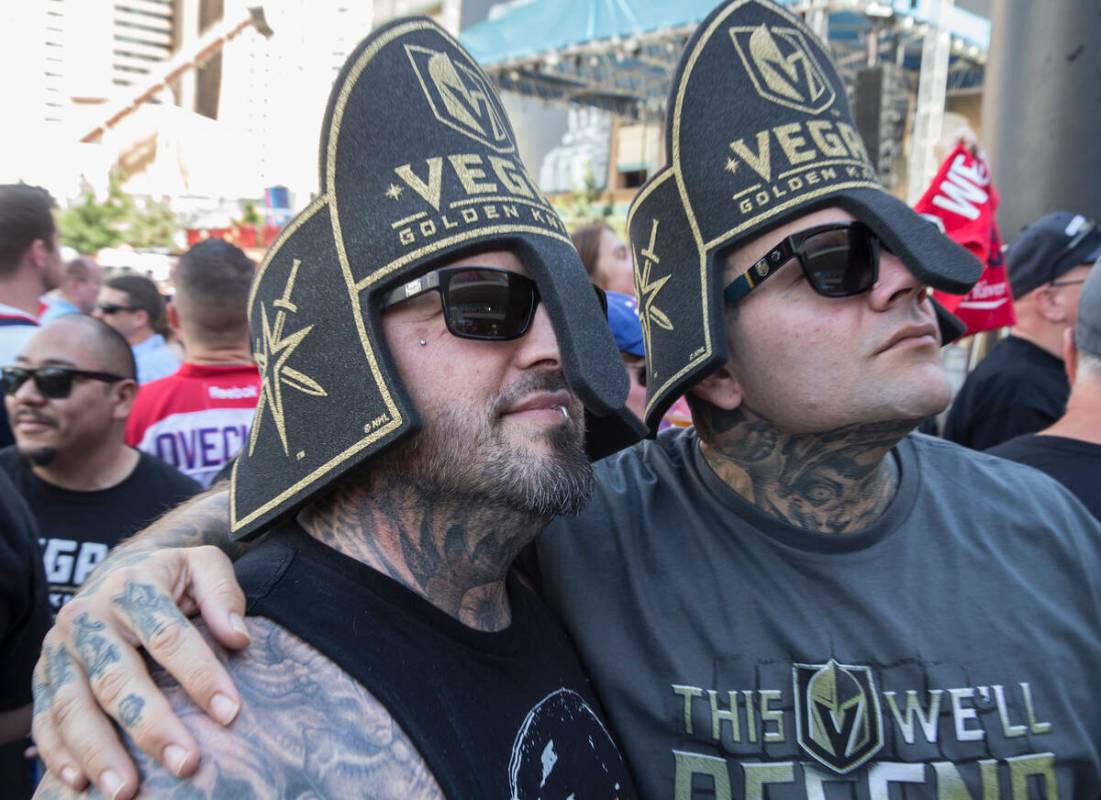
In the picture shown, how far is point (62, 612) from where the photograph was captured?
1.48m

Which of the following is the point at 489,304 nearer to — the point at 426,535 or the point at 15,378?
the point at 426,535

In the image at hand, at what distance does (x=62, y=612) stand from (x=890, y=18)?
12147mm

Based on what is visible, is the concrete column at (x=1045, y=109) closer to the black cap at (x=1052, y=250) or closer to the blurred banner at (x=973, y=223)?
the black cap at (x=1052, y=250)

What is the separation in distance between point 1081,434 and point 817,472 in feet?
3.52

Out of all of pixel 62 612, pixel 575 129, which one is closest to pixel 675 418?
pixel 62 612

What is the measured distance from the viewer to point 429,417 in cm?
176

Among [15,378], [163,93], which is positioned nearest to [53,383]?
[15,378]

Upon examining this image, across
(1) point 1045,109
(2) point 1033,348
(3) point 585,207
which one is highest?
(3) point 585,207

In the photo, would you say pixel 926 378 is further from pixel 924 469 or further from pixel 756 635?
pixel 756 635

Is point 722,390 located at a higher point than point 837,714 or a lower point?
higher

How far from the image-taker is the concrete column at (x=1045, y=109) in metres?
4.67

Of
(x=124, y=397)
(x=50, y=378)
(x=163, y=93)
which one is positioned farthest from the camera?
(x=163, y=93)

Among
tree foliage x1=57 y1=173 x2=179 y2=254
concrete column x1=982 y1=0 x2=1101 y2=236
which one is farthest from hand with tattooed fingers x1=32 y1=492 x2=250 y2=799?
tree foliage x1=57 y1=173 x2=179 y2=254

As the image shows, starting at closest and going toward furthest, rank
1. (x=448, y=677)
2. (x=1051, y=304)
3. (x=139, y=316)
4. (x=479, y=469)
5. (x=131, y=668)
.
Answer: (x=131, y=668), (x=448, y=677), (x=479, y=469), (x=1051, y=304), (x=139, y=316)
